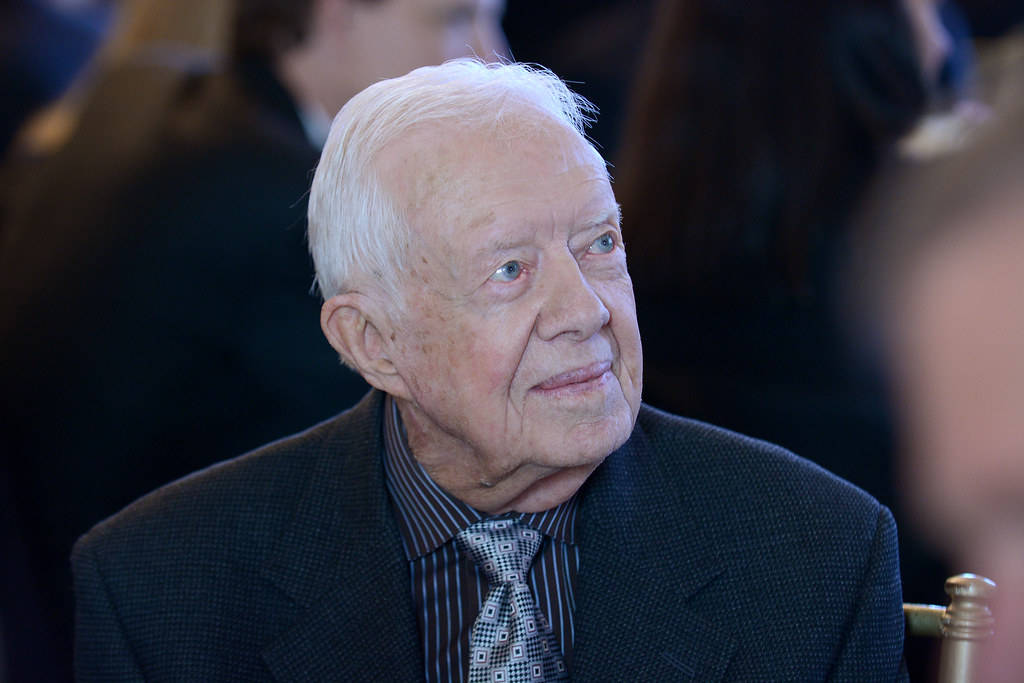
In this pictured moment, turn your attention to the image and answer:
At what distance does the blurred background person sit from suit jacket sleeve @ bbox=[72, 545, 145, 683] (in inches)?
49.8

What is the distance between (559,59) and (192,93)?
1.40 meters

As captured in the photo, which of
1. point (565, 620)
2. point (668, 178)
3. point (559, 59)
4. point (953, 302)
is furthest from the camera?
point (559, 59)

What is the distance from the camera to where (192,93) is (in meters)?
2.88

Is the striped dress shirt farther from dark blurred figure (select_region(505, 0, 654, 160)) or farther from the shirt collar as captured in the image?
dark blurred figure (select_region(505, 0, 654, 160))

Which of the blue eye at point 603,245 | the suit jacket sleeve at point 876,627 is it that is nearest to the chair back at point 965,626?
the suit jacket sleeve at point 876,627

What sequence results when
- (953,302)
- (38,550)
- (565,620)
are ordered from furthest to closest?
(38,550)
(953,302)
(565,620)

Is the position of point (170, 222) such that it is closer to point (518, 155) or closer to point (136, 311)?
point (136, 311)

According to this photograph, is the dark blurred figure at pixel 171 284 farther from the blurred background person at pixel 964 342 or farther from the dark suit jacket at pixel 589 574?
the blurred background person at pixel 964 342

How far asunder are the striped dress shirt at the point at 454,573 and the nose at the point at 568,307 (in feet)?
1.01

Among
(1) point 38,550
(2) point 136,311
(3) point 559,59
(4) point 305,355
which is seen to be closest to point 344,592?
(4) point 305,355

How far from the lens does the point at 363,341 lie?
1786 mm

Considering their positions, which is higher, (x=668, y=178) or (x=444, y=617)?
(x=668, y=178)

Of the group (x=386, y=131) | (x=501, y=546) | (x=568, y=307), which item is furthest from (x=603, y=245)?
(x=501, y=546)

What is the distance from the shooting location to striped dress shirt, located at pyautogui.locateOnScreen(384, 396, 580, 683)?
175 centimetres
